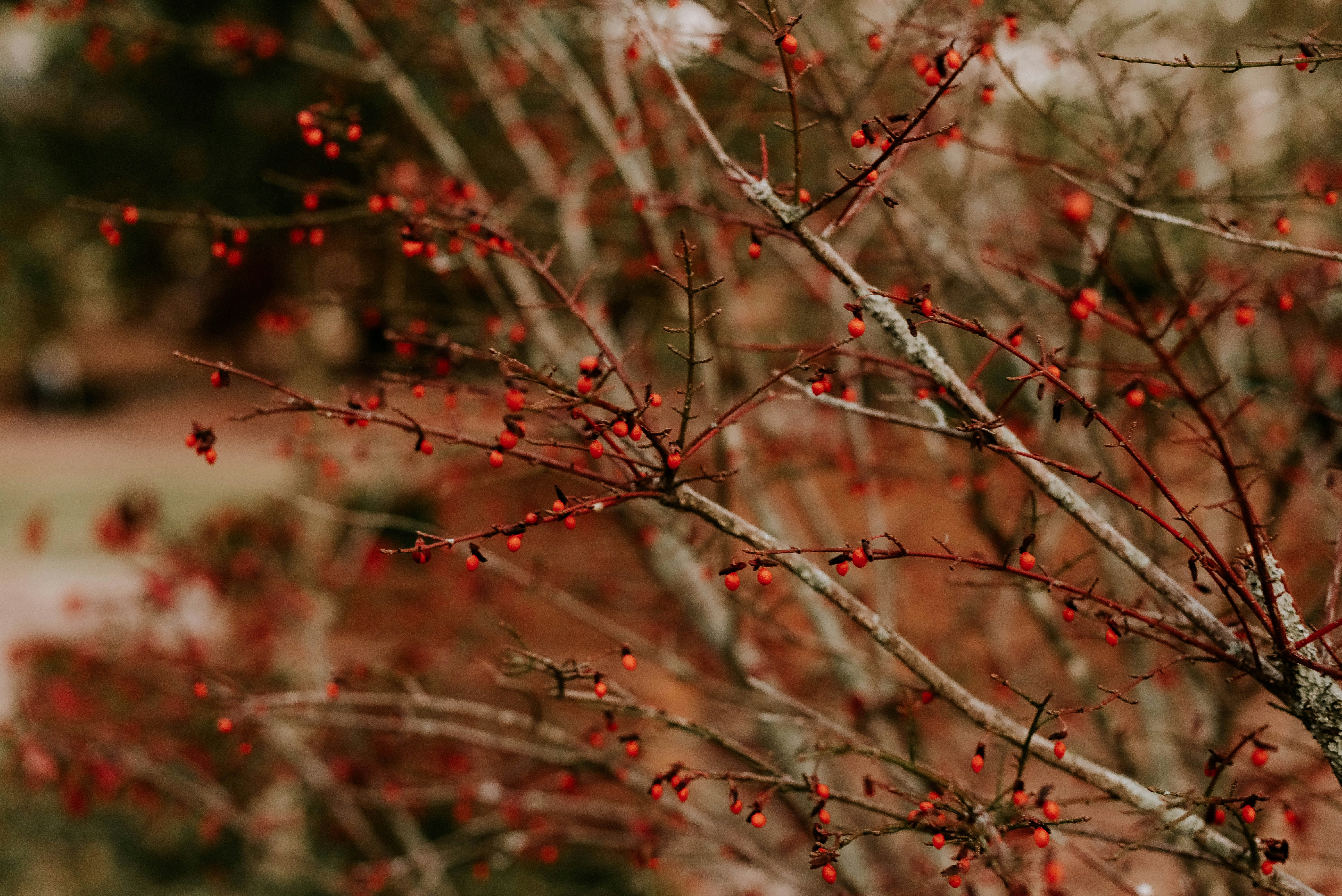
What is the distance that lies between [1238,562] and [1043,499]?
423 centimetres

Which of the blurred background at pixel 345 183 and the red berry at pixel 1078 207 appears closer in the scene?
the red berry at pixel 1078 207

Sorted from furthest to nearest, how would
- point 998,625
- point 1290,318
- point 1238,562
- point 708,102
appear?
point 708,102, point 998,625, point 1290,318, point 1238,562

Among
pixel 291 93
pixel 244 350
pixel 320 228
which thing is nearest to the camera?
pixel 320 228

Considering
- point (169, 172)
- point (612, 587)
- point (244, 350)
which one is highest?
point (244, 350)

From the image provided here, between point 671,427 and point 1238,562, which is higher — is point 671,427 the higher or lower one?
the lower one

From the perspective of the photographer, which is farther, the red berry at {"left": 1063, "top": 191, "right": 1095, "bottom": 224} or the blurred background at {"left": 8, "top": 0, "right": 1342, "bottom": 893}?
the blurred background at {"left": 8, "top": 0, "right": 1342, "bottom": 893}

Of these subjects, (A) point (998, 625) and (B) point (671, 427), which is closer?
(B) point (671, 427)

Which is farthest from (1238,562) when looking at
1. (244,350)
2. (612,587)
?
(244,350)

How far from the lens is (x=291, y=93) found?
7605 mm

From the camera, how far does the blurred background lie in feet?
12.0

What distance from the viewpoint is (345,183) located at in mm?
3838

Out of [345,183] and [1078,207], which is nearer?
[1078,207]

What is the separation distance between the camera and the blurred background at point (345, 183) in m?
3.67

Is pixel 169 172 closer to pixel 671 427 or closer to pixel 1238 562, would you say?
pixel 671 427
